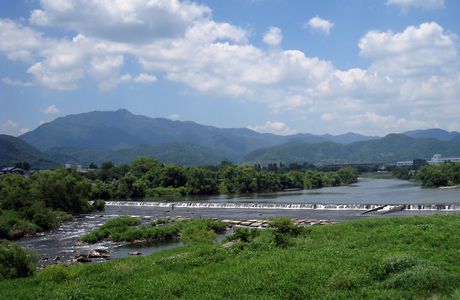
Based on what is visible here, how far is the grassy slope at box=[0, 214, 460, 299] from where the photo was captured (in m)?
12.3

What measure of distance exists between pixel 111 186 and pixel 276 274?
311ft

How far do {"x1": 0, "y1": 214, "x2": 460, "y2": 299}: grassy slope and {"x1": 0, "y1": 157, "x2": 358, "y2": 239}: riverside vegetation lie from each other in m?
30.8

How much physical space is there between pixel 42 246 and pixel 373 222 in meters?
25.9

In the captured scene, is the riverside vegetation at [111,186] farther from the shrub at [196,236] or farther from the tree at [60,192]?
the shrub at [196,236]

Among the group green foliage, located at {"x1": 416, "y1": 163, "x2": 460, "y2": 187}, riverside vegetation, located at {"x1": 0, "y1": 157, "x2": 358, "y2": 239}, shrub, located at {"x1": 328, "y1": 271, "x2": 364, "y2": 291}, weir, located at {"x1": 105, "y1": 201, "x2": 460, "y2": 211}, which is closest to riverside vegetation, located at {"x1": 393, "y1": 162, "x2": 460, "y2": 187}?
green foliage, located at {"x1": 416, "y1": 163, "x2": 460, "y2": 187}

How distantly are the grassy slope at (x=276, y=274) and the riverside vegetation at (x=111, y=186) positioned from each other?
1211 inches

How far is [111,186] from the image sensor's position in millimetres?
103562

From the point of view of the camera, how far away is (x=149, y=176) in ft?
375

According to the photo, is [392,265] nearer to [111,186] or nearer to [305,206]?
[305,206]

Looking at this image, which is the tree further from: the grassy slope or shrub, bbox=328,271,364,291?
shrub, bbox=328,271,364,291

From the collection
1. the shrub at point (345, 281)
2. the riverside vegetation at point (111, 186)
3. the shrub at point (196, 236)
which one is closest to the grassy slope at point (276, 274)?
the shrub at point (345, 281)

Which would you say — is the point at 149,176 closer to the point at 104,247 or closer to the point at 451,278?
the point at 104,247

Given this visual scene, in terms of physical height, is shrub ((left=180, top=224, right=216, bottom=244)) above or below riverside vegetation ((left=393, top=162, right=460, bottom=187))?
below

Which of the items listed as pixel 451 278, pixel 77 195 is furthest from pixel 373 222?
pixel 77 195
